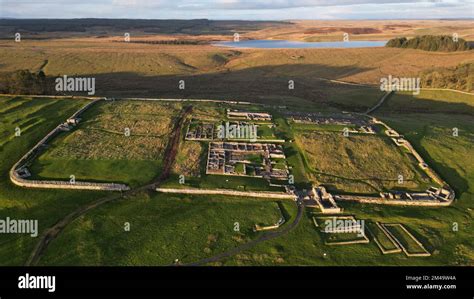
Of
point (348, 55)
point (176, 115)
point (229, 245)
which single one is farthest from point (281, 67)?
point (229, 245)

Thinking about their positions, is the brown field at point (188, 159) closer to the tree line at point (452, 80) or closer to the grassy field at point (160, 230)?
the grassy field at point (160, 230)

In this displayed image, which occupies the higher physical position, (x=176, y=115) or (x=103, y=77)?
(x=103, y=77)
